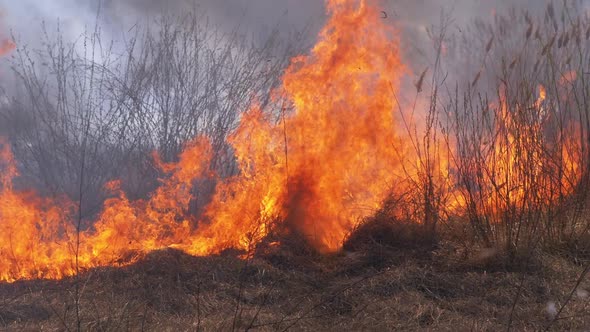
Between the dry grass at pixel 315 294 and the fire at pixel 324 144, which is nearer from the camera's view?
the dry grass at pixel 315 294

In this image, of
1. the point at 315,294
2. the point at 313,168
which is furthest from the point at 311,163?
the point at 315,294

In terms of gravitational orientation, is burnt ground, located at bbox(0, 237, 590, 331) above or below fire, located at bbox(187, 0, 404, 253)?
below

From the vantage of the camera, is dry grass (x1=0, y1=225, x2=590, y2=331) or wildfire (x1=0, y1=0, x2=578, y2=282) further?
wildfire (x1=0, y1=0, x2=578, y2=282)

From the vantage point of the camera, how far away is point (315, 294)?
4.50 m

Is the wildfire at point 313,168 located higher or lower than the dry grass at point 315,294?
higher

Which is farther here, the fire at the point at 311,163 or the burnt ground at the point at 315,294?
the fire at the point at 311,163

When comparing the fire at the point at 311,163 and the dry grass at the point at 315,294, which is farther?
the fire at the point at 311,163

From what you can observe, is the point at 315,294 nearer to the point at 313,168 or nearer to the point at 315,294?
the point at 315,294

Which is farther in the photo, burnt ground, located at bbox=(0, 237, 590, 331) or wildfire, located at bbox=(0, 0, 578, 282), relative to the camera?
wildfire, located at bbox=(0, 0, 578, 282)

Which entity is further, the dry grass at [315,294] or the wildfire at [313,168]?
the wildfire at [313,168]

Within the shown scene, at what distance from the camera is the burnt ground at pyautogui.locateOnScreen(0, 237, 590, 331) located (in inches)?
145

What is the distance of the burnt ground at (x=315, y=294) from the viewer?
367 cm

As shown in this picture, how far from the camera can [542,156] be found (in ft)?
16.0

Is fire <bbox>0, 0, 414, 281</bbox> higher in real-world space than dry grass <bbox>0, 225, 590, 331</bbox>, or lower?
higher
